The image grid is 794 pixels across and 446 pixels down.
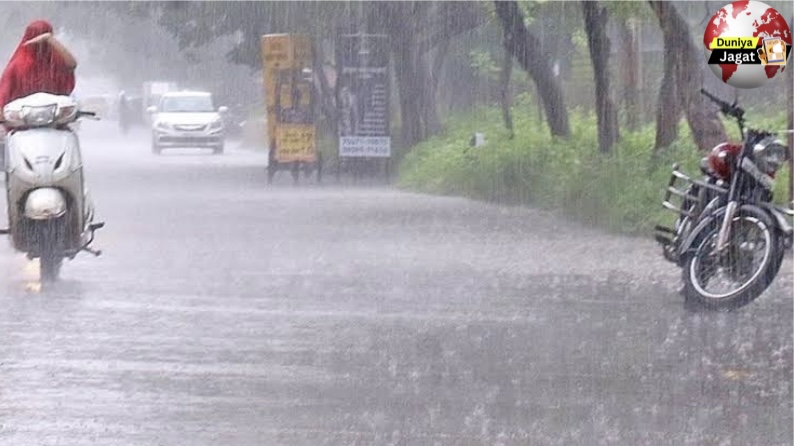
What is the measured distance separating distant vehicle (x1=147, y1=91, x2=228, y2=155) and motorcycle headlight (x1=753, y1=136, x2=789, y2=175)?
111ft

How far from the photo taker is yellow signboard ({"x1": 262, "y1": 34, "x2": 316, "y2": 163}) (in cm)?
3194

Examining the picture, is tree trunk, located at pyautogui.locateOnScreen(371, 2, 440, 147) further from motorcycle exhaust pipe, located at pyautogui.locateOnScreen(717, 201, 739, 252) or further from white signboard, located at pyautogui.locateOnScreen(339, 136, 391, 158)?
motorcycle exhaust pipe, located at pyautogui.locateOnScreen(717, 201, 739, 252)

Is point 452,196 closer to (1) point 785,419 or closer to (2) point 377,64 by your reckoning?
(2) point 377,64

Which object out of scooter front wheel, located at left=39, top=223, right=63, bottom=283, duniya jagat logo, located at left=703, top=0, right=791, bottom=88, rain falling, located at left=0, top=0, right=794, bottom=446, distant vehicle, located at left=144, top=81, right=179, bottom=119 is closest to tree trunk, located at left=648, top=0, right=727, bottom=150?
rain falling, located at left=0, top=0, right=794, bottom=446

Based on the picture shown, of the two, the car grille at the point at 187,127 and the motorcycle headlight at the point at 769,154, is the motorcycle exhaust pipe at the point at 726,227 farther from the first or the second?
the car grille at the point at 187,127

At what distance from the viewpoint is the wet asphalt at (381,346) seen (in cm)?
798

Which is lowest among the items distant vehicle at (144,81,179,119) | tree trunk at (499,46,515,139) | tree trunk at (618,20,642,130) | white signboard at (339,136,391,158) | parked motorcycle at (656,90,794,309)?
distant vehicle at (144,81,179,119)

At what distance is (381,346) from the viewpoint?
1036 centimetres

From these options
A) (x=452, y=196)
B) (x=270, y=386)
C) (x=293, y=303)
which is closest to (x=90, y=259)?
(x=293, y=303)

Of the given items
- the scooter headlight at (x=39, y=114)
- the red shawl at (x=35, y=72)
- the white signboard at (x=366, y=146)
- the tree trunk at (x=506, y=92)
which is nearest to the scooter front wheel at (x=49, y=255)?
the scooter headlight at (x=39, y=114)

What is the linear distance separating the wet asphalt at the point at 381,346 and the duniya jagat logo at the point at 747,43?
1.76 m

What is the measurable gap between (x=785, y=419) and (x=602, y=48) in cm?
1577

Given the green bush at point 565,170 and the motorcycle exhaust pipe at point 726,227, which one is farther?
the green bush at point 565,170

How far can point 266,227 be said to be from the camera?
1961cm
